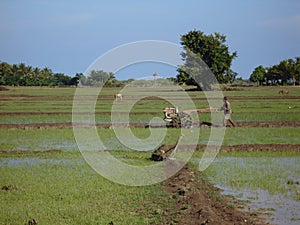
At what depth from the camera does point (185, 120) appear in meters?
18.1

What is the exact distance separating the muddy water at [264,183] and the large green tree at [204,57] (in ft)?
132

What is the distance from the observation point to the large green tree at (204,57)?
5209 cm

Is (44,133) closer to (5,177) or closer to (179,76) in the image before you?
(5,177)

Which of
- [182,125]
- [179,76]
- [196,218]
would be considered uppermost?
[179,76]

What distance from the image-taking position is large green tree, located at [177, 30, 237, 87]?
171 ft

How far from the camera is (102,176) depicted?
9.97 metres

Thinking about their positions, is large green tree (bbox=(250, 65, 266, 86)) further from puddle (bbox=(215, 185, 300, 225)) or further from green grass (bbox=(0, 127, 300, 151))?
puddle (bbox=(215, 185, 300, 225))

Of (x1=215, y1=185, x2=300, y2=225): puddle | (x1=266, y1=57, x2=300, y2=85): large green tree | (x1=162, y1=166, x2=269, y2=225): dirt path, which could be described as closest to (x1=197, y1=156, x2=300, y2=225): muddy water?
(x1=215, y1=185, x2=300, y2=225): puddle

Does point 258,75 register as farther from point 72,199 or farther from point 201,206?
point 201,206

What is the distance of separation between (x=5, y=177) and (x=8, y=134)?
8217 millimetres

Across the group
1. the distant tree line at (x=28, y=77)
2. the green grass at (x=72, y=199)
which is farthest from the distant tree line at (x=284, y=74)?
the green grass at (x=72, y=199)

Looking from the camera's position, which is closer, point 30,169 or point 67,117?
point 30,169

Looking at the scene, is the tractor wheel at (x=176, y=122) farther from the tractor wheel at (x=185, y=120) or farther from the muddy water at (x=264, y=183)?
the muddy water at (x=264, y=183)

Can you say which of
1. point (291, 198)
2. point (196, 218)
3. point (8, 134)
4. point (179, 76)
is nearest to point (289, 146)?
point (291, 198)
